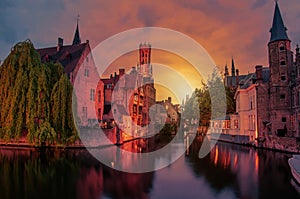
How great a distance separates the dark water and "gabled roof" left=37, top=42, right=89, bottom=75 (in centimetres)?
1874

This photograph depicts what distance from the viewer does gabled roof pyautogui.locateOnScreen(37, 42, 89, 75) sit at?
3600cm

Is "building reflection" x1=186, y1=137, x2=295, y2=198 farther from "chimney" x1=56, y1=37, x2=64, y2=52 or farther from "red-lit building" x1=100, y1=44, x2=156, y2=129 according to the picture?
"chimney" x1=56, y1=37, x2=64, y2=52

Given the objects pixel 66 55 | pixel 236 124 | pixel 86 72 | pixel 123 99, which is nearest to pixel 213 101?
pixel 236 124

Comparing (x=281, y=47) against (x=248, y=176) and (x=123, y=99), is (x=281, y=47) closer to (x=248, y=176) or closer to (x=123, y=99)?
(x=248, y=176)

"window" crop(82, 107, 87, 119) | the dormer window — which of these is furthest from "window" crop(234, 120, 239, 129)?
"window" crop(82, 107, 87, 119)

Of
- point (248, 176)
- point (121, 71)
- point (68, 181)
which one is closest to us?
point (68, 181)

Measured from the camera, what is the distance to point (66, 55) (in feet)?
121

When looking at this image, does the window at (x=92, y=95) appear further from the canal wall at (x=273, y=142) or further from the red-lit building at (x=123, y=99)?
the canal wall at (x=273, y=142)

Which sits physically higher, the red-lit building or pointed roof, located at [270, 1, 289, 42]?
pointed roof, located at [270, 1, 289, 42]

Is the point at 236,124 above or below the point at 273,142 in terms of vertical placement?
above

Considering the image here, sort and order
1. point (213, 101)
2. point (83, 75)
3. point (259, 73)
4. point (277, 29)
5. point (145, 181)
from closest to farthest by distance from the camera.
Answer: point (145, 181) < point (277, 29) < point (259, 73) < point (83, 75) < point (213, 101)

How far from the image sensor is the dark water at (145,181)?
1140cm

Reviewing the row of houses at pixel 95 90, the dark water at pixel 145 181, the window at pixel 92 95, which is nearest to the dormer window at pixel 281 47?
the dark water at pixel 145 181

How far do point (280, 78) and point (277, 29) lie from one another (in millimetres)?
5730
